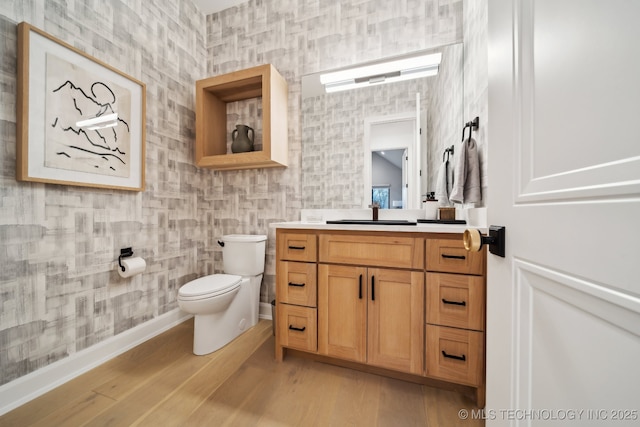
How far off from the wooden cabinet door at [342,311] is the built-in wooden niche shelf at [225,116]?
108 cm

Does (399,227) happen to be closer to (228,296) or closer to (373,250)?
(373,250)

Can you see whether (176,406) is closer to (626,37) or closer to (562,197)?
(562,197)

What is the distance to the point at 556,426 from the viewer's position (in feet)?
1.30

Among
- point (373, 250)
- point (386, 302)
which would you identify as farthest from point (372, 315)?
point (373, 250)

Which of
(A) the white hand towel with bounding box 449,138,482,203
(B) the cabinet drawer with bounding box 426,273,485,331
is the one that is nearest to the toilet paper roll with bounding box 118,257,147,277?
(B) the cabinet drawer with bounding box 426,273,485,331

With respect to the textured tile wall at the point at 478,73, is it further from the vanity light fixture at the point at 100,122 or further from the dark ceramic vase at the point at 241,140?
the vanity light fixture at the point at 100,122

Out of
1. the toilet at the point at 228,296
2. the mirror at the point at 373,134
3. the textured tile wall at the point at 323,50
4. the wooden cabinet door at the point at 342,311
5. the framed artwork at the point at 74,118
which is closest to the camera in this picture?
the framed artwork at the point at 74,118

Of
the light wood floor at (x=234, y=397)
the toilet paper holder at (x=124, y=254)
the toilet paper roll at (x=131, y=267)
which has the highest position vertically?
the toilet paper holder at (x=124, y=254)

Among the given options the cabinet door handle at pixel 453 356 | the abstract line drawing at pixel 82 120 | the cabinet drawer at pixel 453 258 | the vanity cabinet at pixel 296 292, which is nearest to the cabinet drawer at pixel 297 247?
the vanity cabinet at pixel 296 292

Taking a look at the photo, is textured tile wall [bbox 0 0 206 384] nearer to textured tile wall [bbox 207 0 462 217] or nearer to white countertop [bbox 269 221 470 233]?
textured tile wall [bbox 207 0 462 217]

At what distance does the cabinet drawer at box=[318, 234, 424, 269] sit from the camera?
1229mm

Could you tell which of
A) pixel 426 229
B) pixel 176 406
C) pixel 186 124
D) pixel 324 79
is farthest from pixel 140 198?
pixel 426 229

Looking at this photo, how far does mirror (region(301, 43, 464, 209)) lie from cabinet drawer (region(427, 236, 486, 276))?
59 cm

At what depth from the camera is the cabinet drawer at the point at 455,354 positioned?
1.12 m
